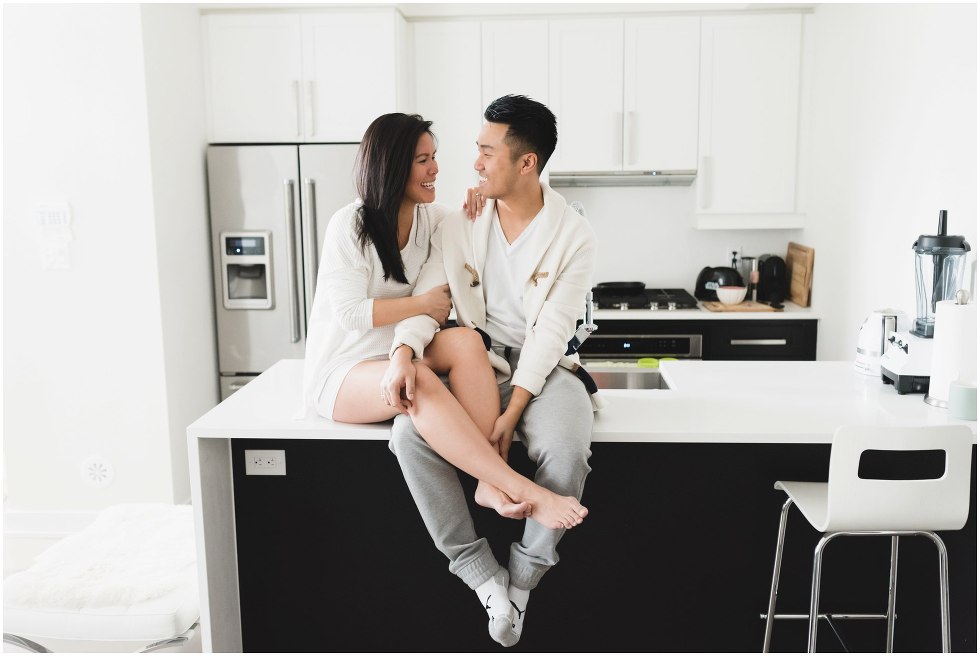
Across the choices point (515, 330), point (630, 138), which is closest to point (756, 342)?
point (630, 138)

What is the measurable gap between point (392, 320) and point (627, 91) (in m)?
2.40

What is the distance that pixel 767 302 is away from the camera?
416 centimetres

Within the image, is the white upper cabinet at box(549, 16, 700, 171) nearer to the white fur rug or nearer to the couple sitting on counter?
the couple sitting on counter

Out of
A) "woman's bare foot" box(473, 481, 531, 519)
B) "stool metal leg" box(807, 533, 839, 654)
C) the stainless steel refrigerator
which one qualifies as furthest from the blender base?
the stainless steel refrigerator

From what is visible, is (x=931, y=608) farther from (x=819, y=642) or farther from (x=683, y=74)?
(x=683, y=74)

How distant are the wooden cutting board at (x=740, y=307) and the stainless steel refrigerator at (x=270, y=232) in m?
1.75

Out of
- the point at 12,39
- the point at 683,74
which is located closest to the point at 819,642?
the point at 683,74

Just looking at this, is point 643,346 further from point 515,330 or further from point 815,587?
point 815,587

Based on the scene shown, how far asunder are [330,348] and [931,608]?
5.35 ft

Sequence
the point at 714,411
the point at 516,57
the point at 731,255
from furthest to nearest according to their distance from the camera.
A: the point at 731,255
the point at 516,57
the point at 714,411

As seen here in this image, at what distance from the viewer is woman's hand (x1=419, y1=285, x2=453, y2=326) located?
200 cm

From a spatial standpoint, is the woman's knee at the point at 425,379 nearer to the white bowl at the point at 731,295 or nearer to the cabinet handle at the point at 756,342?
the cabinet handle at the point at 756,342

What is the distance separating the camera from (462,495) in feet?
6.17

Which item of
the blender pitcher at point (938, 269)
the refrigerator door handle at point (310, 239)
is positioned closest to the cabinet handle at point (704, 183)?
the blender pitcher at point (938, 269)
